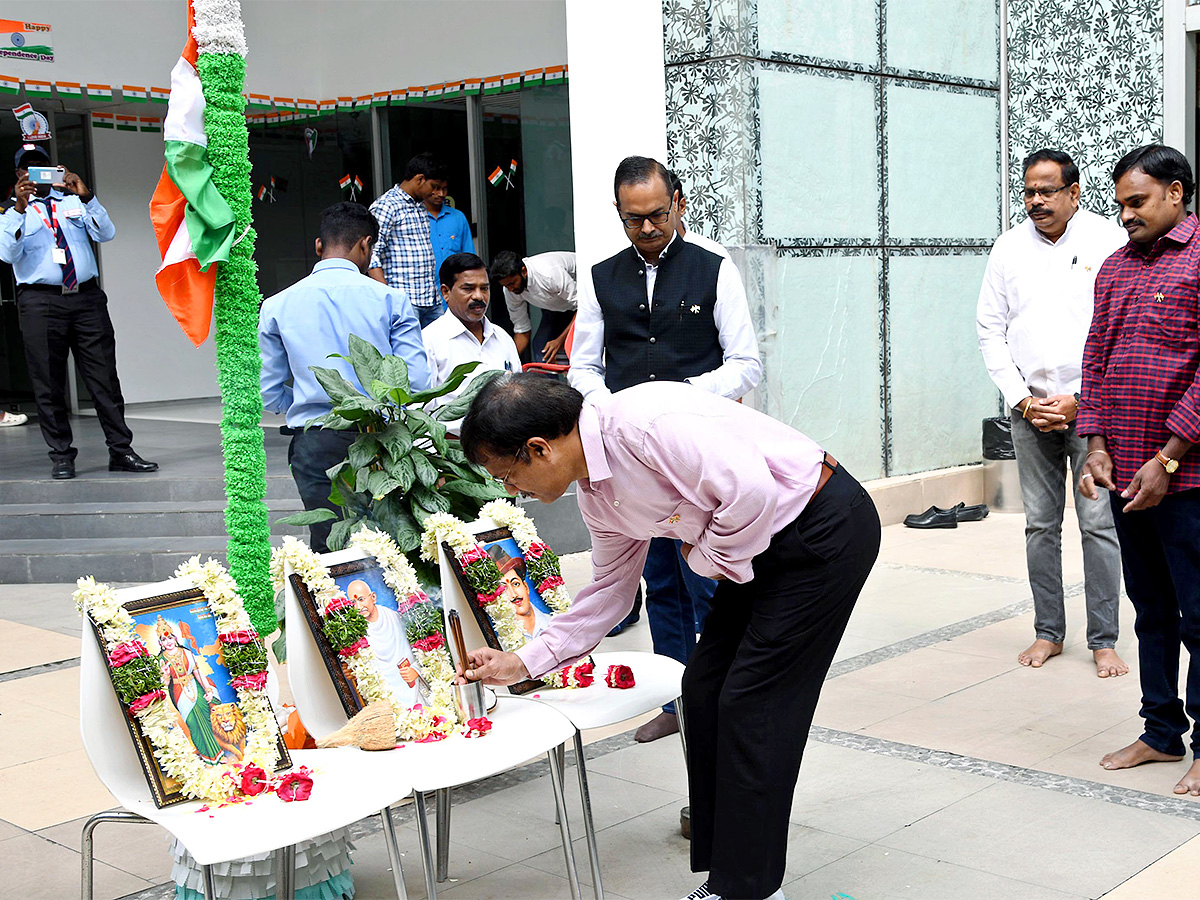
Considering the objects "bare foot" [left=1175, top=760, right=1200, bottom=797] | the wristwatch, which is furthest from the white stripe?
"bare foot" [left=1175, top=760, right=1200, bottom=797]

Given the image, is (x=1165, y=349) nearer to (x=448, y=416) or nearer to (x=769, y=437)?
(x=769, y=437)

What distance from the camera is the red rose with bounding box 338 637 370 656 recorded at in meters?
2.91

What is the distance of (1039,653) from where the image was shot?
15.9 feet

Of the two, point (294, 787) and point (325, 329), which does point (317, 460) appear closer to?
point (325, 329)

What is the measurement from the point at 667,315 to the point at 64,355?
17.2ft

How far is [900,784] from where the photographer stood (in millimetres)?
3709

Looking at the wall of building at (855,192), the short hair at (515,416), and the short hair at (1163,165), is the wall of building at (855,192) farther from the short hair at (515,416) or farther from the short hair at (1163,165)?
the short hair at (515,416)

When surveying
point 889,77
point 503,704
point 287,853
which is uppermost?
point 889,77

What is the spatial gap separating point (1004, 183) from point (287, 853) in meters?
7.25

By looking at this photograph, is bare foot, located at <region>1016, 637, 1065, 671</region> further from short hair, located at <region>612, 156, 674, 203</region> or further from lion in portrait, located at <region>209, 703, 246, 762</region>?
lion in portrait, located at <region>209, 703, 246, 762</region>

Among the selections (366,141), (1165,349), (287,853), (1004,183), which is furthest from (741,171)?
(366,141)

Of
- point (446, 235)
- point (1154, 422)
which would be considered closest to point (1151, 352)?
point (1154, 422)

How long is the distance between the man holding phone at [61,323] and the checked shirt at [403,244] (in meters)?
1.99

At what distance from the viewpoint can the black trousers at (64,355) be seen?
309 inches
